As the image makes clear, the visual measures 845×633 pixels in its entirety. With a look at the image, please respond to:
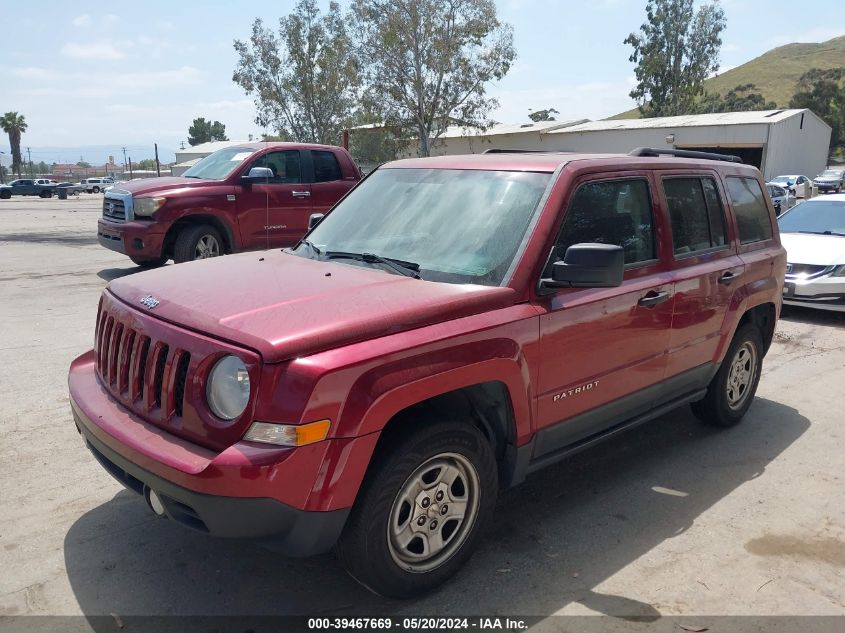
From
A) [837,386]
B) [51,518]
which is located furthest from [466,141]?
[51,518]

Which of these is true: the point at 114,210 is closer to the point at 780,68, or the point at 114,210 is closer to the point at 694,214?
the point at 694,214

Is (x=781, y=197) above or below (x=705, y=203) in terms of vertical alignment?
below

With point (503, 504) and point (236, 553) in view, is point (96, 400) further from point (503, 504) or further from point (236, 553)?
point (503, 504)

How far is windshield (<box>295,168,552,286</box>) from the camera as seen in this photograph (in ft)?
11.2

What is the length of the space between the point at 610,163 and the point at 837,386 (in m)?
3.85

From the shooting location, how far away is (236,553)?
11.1 ft

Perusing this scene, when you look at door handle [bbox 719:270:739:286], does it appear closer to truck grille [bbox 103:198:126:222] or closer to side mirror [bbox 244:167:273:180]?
side mirror [bbox 244:167:273:180]

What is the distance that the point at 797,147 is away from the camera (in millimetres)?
42812

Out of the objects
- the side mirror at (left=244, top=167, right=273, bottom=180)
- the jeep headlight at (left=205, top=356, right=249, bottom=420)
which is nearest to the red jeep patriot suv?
the jeep headlight at (left=205, top=356, right=249, bottom=420)

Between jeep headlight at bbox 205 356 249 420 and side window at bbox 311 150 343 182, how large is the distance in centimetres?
839

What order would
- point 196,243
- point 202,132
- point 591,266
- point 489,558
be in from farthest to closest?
point 202,132
point 196,243
point 489,558
point 591,266

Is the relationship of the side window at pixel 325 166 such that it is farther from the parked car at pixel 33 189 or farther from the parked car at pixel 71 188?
the parked car at pixel 33 189

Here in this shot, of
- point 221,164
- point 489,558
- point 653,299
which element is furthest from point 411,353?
point 221,164

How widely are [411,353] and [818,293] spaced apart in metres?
7.51
